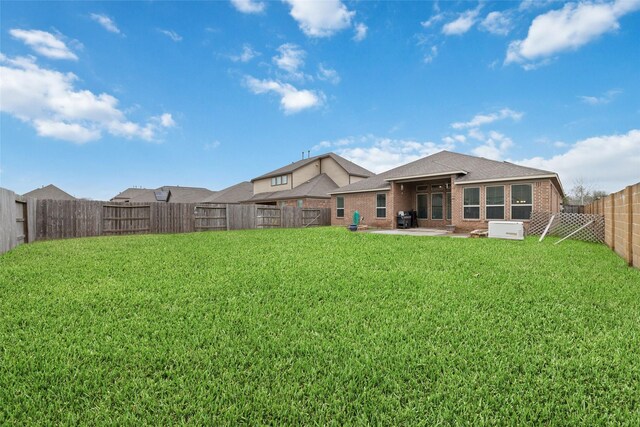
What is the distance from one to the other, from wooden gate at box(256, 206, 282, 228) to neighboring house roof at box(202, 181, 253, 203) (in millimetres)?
15934

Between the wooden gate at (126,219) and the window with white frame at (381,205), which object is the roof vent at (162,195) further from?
the window with white frame at (381,205)

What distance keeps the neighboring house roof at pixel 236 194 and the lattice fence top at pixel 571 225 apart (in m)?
28.8

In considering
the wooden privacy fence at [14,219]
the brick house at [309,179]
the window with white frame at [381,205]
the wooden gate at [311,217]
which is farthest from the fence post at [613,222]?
the brick house at [309,179]

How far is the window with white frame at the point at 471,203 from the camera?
51.6 ft

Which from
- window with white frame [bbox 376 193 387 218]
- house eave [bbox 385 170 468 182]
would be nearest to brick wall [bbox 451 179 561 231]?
house eave [bbox 385 170 468 182]

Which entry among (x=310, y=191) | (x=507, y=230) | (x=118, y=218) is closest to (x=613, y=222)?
(x=507, y=230)

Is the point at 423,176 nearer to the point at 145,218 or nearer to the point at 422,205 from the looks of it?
the point at 422,205

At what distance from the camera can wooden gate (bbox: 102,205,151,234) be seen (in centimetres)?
1555

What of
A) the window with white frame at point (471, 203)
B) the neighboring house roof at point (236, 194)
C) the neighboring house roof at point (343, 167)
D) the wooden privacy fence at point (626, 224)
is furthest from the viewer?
the neighboring house roof at point (236, 194)

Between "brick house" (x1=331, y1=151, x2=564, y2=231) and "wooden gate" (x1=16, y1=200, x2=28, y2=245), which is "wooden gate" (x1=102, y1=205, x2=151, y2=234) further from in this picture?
"brick house" (x1=331, y1=151, x2=564, y2=231)

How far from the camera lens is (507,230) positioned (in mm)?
12523

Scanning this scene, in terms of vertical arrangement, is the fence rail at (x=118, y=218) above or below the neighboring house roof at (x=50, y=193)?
below

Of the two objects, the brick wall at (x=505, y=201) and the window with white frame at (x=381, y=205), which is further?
the window with white frame at (x=381, y=205)

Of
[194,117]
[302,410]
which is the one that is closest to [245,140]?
[194,117]
